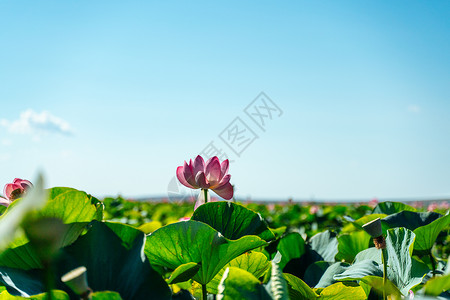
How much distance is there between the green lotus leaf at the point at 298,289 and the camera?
26.4 inches

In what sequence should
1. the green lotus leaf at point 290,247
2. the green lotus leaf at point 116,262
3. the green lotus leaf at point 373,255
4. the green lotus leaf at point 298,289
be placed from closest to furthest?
the green lotus leaf at point 116,262
the green lotus leaf at point 298,289
the green lotus leaf at point 373,255
the green lotus leaf at point 290,247

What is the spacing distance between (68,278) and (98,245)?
176 millimetres

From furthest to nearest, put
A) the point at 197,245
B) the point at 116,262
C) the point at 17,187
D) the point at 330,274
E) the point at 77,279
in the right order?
the point at 17,187
the point at 330,274
the point at 197,245
the point at 116,262
the point at 77,279

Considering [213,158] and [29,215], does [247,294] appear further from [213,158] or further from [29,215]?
[213,158]

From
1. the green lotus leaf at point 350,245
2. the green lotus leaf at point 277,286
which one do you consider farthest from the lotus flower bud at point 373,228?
the green lotus leaf at point 350,245

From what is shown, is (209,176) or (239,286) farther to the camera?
(209,176)

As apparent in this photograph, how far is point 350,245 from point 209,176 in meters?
0.47

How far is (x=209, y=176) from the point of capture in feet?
3.77

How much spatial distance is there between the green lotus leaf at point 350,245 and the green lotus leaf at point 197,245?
58cm

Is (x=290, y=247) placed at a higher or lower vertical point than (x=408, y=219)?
lower

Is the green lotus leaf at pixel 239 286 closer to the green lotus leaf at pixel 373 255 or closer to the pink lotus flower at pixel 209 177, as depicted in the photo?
the green lotus leaf at pixel 373 255

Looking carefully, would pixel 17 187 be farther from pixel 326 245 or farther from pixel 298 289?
pixel 326 245

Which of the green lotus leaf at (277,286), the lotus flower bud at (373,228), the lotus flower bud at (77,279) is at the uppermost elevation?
the lotus flower bud at (373,228)

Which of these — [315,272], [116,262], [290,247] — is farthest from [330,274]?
[116,262]
